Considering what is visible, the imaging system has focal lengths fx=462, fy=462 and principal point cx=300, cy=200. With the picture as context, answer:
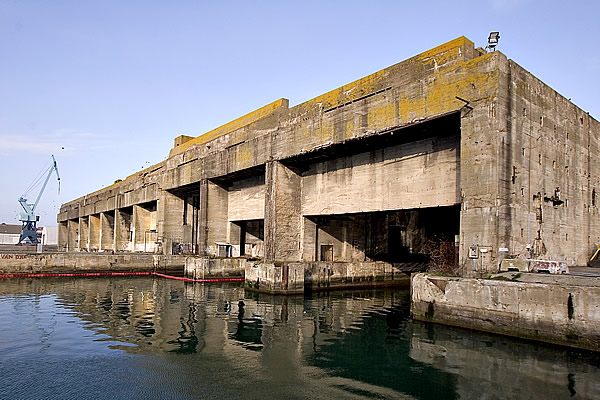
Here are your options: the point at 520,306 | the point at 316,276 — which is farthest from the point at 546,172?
the point at 316,276

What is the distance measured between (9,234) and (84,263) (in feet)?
397

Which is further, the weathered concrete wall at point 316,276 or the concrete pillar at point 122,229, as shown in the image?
the concrete pillar at point 122,229

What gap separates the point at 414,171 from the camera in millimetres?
22703

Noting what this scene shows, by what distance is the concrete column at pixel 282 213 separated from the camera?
29.2 metres

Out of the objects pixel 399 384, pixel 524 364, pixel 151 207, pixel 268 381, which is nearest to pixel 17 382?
pixel 268 381

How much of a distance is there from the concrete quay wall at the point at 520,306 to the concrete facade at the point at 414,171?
1429mm

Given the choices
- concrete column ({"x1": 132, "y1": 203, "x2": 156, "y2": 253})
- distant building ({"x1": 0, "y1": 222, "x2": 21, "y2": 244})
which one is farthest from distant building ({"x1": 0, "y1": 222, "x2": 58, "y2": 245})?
concrete column ({"x1": 132, "y1": 203, "x2": 156, "y2": 253})

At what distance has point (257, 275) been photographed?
28422 millimetres

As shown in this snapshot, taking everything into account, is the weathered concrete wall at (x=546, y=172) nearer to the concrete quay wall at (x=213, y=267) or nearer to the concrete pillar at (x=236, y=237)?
the concrete quay wall at (x=213, y=267)

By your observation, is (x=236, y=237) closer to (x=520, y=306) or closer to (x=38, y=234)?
(x=520, y=306)

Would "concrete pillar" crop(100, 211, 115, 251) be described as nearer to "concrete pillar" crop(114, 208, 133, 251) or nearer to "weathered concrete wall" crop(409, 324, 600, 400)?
"concrete pillar" crop(114, 208, 133, 251)

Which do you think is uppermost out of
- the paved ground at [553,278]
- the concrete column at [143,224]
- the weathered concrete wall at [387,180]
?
the weathered concrete wall at [387,180]

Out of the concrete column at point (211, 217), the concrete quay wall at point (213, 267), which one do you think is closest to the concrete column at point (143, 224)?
the concrete column at point (211, 217)

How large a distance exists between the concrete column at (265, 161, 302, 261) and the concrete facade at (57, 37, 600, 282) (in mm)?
78
